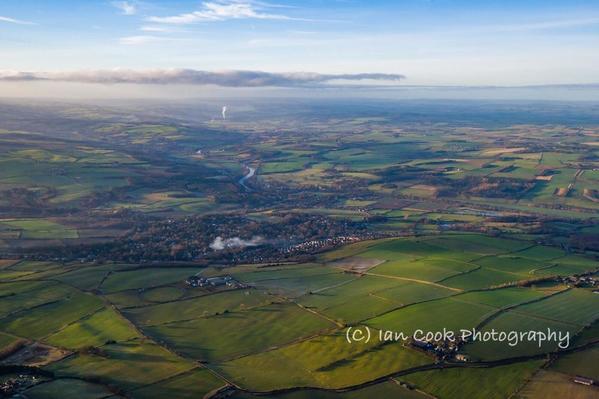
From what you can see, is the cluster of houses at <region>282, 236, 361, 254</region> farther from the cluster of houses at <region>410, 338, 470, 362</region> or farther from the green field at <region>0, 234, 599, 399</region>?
the cluster of houses at <region>410, 338, 470, 362</region>

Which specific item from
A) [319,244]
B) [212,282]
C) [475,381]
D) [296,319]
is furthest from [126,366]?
[319,244]

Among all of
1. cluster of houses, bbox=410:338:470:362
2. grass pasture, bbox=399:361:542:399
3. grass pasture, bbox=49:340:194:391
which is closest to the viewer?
grass pasture, bbox=399:361:542:399

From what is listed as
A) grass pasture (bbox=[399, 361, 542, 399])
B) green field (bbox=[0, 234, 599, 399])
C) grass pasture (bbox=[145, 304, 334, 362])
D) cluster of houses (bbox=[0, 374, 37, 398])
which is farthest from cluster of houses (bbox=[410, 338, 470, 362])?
cluster of houses (bbox=[0, 374, 37, 398])

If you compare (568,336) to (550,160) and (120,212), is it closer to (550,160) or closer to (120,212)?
(120,212)

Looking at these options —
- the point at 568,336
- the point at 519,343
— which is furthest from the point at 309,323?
the point at 568,336

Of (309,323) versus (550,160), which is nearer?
(309,323)

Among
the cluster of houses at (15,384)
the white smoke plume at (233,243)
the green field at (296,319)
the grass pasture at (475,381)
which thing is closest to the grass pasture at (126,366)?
the green field at (296,319)
